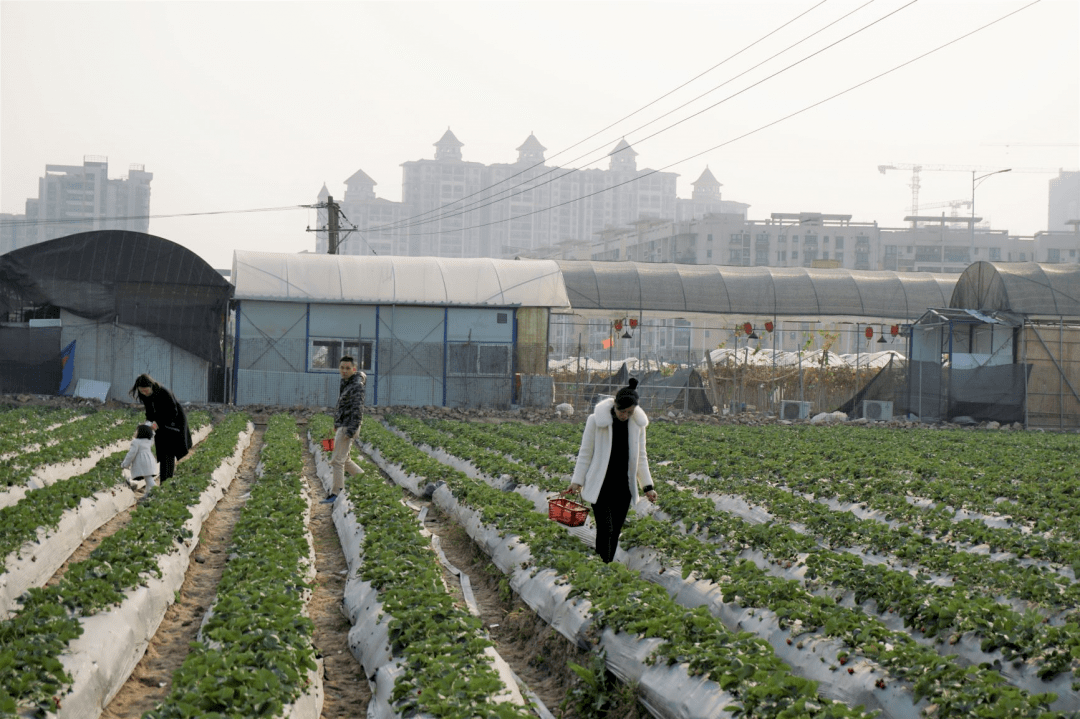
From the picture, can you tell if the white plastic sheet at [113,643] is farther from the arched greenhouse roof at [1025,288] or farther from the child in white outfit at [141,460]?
the arched greenhouse roof at [1025,288]

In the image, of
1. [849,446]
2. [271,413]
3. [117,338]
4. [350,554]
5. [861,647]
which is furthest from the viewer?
[117,338]

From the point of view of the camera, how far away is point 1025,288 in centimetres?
3356

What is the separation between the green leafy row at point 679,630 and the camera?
4.98 m

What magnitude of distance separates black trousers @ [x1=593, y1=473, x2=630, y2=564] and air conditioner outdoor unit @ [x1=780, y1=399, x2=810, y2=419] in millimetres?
24816

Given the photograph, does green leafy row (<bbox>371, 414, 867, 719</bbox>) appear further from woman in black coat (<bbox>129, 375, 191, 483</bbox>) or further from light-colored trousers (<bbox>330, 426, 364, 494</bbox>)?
woman in black coat (<bbox>129, 375, 191, 483</bbox>)

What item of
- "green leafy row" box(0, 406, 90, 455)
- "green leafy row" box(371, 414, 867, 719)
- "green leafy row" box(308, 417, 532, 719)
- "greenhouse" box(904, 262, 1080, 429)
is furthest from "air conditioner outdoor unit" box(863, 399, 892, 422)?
"green leafy row" box(308, 417, 532, 719)

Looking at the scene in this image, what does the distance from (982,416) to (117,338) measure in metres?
26.6

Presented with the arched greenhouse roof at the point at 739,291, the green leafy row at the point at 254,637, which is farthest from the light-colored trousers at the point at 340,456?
the arched greenhouse roof at the point at 739,291

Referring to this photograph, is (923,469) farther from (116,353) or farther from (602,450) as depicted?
(116,353)

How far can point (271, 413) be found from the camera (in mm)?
28828

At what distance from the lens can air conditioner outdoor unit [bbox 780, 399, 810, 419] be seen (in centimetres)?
3212

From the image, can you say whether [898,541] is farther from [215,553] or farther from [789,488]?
[215,553]

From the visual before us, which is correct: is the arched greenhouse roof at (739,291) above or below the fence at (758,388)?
above

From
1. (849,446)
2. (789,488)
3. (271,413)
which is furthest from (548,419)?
(789,488)
